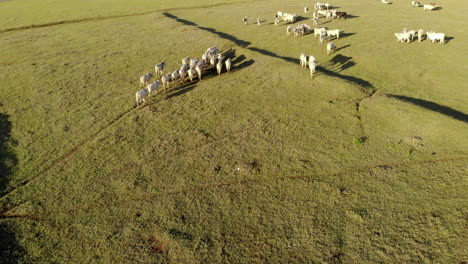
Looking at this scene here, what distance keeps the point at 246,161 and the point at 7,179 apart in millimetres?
10355

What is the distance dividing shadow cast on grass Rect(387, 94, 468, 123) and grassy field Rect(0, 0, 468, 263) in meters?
0.11

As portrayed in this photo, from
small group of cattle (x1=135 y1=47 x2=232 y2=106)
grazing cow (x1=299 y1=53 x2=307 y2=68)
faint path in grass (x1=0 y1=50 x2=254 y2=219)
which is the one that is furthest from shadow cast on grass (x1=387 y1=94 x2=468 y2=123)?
small group of cattle (x1=135 y1=47 x2=232 y2=106)

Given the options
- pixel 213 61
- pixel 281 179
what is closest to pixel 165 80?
pixel 213 61

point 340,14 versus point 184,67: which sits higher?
point 340,14

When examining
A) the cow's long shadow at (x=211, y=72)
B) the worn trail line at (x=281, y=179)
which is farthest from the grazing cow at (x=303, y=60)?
the worn trail line at (x=281, y=179)

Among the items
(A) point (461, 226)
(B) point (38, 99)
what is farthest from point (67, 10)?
(A) point (461, 226)

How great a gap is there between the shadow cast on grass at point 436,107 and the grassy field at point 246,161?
4.5 inches

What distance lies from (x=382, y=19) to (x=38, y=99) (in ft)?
110

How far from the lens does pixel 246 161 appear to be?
12.6 metres

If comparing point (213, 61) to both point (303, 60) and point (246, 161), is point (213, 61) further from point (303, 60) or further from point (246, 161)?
point (246, 161)

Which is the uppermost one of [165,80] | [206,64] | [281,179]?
[206,64]

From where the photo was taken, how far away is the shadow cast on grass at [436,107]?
1440 centimetres

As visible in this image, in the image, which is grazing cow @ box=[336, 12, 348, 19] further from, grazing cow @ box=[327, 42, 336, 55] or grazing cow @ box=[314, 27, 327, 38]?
grazing cow @ box=[327, 42, 336, 55]

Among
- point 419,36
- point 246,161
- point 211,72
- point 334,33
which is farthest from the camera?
point 334,33
